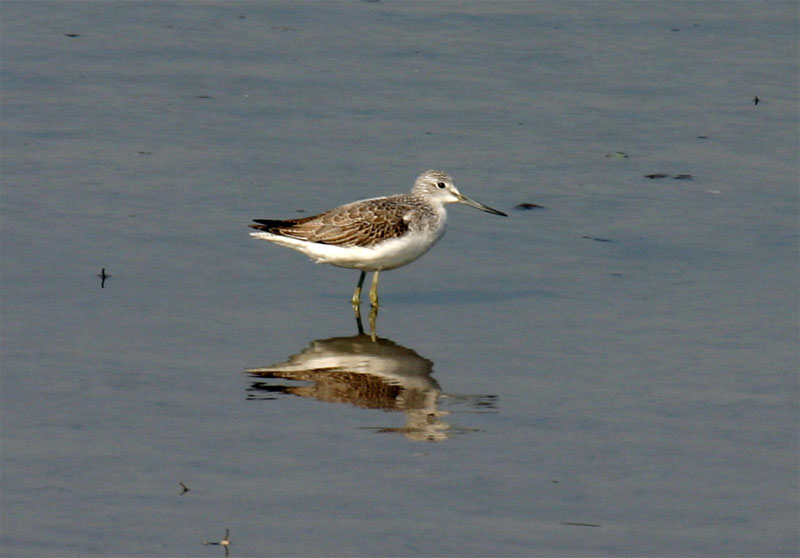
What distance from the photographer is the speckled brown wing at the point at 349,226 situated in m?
12.8

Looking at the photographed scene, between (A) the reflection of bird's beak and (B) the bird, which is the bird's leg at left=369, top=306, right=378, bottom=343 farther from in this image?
(A) the reflection of bird's beak

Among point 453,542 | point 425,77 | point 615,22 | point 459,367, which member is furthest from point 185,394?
point 615,22

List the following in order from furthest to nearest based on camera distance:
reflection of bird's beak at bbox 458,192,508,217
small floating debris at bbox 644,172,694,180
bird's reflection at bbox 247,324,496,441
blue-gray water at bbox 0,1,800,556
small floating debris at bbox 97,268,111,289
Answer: small floating debris at bbox 644,172,694,180, reflection of bird's beak at bbox 458,192,508,217, small floating debris at bbox 97,268,111,289, bird's reflection at bbox 247,324,496,441, blue-gray water at bbox 0,1,800,556

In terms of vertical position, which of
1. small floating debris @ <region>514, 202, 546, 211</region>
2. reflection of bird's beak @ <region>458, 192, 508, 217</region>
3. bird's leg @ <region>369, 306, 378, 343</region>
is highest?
reflection of bird's beak @ <region>458, 192, 508, 217</region>

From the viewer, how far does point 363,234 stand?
12.9 m

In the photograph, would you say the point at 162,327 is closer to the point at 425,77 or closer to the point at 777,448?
the point at 777,448

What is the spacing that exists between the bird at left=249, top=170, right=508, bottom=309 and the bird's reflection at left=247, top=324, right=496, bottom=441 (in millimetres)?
1284

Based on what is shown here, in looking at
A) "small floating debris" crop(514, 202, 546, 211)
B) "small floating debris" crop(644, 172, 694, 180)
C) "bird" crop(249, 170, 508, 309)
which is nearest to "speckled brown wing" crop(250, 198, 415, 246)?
"bird" crop(249, 170, 508, 309)

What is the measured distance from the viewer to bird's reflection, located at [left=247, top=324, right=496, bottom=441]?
10.0 m

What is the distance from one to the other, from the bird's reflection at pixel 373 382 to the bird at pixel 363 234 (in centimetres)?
128

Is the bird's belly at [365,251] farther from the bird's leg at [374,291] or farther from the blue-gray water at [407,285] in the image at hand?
the blue-gray water at [407,285]

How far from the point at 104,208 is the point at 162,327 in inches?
113

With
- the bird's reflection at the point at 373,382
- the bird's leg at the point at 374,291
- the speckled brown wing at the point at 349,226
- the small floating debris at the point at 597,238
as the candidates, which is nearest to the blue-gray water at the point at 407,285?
the bird's reflection at the point at 373,382

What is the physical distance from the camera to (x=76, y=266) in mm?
12562
